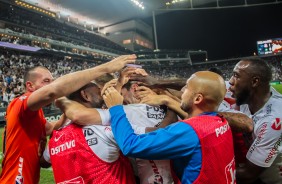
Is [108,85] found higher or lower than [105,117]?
higher

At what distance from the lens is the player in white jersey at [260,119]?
244cm

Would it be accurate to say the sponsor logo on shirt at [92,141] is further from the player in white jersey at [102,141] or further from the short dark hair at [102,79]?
the short dark hair at [102,79]

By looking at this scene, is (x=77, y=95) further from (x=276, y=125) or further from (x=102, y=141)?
(x=276, y=125)

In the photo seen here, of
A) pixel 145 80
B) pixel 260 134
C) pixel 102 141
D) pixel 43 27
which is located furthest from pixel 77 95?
pixel 43 27

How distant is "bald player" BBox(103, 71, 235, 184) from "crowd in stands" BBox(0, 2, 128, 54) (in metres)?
28.9

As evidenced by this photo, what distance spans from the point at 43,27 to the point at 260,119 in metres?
34.1

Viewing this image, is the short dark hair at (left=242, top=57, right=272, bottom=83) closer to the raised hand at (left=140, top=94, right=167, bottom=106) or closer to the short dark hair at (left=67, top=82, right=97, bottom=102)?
the raised hand at (left=140, top=94, right=167, bottom=106)

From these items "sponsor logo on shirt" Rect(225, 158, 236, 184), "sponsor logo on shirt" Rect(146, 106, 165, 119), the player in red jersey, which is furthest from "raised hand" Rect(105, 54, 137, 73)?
"sponsor logo on shirt" Rect(225, 158, 236, 184)

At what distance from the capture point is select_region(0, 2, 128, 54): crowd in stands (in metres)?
28.2

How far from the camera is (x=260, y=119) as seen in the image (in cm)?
253

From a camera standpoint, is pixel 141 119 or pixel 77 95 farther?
pixel 141 119

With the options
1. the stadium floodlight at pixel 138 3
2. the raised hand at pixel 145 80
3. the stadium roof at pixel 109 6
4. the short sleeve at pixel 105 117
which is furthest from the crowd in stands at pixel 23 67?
the stadium floodlight at pixel 138 3

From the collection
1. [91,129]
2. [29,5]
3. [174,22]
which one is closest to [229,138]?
[91,129]

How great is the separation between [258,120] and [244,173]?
50 centimetres
